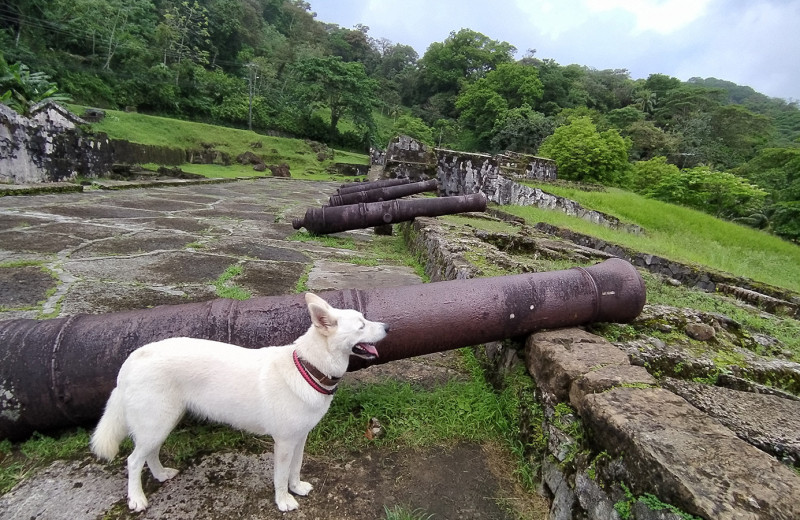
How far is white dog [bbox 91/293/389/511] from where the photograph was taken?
63.1 inches

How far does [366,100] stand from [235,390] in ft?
153

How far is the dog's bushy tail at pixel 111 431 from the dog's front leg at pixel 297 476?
2.16 feet

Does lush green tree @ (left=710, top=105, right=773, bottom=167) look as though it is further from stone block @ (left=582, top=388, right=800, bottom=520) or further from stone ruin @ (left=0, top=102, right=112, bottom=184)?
stone block @ (left=582, top=388, right=800, bottom=520)

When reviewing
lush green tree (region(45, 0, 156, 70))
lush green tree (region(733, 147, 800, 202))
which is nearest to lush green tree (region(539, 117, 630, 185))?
lush green tree (region(733, 147, 800, 202))

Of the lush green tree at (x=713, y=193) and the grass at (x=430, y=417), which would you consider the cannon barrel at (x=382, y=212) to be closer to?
the grass at (x=430, y=417)

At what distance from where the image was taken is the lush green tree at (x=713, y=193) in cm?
1588

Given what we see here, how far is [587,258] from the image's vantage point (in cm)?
525

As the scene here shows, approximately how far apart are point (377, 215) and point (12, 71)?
18.0 metres

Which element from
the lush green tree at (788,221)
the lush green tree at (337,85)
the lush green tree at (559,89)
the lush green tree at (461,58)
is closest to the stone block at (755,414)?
the lush green tree at (788,221)

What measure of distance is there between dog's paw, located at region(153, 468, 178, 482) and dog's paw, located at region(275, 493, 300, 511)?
489mm

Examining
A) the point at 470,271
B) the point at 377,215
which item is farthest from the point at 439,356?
the point at 377,215

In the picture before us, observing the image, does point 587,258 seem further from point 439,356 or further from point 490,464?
point 490,464

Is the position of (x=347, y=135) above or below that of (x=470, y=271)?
above

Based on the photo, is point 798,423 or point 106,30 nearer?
point 798,423
